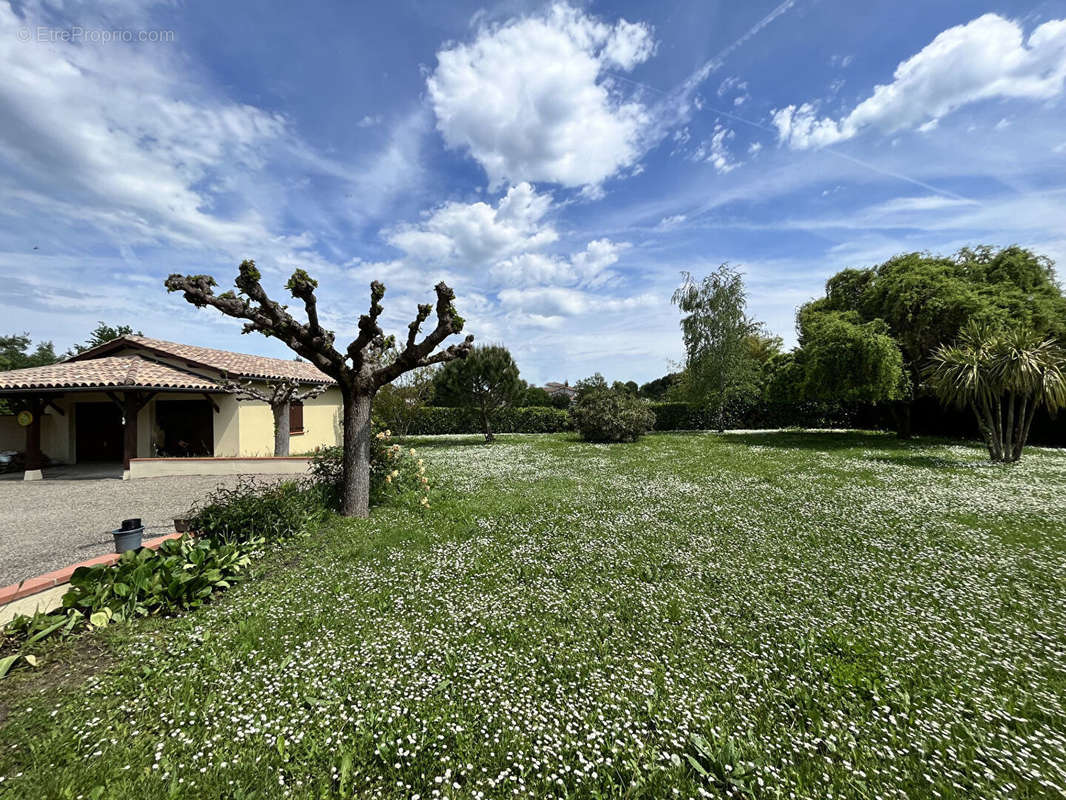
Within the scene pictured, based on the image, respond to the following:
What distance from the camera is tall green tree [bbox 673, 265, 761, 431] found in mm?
24688

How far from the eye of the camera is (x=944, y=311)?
17.1m

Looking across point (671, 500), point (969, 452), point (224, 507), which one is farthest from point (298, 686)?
point (969, 452)

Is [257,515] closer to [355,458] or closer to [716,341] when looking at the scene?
[355,458]

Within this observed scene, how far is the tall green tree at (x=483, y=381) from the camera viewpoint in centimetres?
2216

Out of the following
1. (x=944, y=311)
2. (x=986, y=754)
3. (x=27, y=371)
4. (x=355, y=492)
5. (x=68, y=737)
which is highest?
(x=944, y=311)

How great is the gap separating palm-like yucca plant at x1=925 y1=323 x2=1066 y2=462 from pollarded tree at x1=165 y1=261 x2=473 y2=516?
52.4ft

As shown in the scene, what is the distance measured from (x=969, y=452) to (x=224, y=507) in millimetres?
22356

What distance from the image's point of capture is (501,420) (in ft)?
93.7

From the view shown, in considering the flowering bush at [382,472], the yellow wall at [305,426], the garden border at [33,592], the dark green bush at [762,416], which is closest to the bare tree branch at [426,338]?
the flowering bush at [382,472]

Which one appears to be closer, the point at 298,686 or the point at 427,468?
A: the point at 298,686

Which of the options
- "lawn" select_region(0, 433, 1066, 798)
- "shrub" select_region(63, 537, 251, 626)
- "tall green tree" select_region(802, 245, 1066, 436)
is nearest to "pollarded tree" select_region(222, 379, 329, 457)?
"shrub" select_region(63, 537, 251, 626)

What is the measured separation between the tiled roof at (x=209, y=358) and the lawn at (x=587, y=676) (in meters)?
13.1

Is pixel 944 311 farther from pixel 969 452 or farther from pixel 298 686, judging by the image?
pixel 298 686

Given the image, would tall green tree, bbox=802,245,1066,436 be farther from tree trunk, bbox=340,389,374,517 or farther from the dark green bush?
tree trunk, bbox=340,389,374,517
